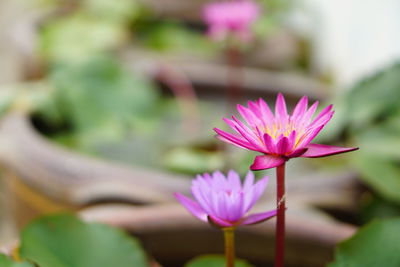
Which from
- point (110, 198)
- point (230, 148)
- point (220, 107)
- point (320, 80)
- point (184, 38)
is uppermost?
point (184, 38)

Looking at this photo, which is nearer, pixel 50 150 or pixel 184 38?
pixel 50 150

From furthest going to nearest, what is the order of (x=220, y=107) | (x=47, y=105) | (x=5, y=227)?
(x=5, y=227) → (x=220, y=107) → (x=47, y=105)

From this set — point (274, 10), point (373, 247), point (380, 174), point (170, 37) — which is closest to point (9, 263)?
point (373, 247)

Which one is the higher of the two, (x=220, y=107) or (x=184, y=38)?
(x=184, y=38)

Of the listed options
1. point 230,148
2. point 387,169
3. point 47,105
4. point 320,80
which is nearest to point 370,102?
point 387,169

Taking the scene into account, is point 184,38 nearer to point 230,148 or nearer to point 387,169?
point 230,148

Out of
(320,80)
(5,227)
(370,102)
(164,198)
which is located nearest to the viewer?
(164,198)
